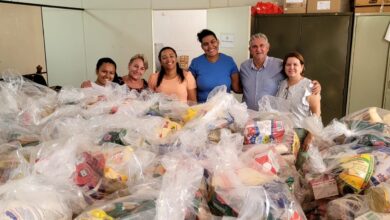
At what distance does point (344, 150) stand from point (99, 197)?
80 centimetres

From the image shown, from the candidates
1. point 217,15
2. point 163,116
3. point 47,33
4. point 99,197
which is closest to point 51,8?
point 47,33

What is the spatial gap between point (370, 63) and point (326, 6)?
2.71ft

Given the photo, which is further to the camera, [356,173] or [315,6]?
[315,6]

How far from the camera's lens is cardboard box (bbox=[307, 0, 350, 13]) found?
3826 millimetres

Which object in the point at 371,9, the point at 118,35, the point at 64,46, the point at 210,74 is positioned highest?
the point at 371,9

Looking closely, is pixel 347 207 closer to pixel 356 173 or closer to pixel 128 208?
pixel 356 173

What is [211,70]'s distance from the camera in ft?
8.23

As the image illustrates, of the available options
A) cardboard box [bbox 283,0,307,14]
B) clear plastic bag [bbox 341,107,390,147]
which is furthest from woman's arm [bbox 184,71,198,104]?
cardboard box [bbox 283,0,307,14]

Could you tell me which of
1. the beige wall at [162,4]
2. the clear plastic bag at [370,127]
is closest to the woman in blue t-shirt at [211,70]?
the clear plastic bag at [370,127]

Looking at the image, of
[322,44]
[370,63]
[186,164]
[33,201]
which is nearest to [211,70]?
[186,164]

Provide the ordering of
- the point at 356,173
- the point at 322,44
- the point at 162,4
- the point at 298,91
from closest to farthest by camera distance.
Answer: the point at 356,173
the point at 298,91
the point at 322,44
the point at 162,4

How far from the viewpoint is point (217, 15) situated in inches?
176

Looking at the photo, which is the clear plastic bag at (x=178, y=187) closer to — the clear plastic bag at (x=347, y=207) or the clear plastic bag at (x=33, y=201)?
the clear plastic bag at (x=33, y=201)

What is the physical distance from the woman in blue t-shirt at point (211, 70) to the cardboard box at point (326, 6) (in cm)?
194
